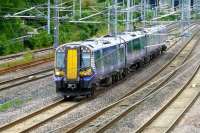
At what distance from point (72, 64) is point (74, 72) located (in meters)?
0.39

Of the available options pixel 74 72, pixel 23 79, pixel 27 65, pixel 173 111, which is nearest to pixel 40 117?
pixel 74 72

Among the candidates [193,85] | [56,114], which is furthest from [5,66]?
[56,114]

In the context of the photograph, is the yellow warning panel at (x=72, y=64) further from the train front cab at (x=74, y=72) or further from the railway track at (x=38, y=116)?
the railway track at (x=38, y=116)

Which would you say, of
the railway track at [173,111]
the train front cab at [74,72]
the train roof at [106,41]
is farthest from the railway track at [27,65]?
the railway track at [173,111]

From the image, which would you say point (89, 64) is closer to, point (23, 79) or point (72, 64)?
point (72, 64)

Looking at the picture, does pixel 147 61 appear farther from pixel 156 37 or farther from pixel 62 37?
pixel 62 37

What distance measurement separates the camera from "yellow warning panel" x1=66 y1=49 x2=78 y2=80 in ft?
85.2

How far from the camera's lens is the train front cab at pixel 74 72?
25.9 metres

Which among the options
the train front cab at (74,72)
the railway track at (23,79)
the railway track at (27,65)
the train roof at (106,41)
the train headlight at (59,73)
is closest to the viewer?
the train front cab at (74,72)

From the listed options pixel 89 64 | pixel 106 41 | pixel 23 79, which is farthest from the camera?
A: pixel 23 79

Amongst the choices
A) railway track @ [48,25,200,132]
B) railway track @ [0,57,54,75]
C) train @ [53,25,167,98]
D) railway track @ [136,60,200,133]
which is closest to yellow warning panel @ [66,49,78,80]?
train @ [53,25,167,98]

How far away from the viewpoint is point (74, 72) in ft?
85.3

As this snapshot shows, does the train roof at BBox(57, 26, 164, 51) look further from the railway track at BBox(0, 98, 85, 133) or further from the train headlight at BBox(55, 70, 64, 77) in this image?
the railway track at BBox(0, 98, 85, 133)

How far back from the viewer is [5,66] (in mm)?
39750
